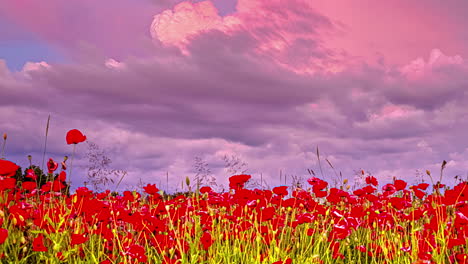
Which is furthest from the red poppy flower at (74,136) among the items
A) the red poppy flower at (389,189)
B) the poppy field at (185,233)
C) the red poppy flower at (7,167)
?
the red poppy flower at (389,189)

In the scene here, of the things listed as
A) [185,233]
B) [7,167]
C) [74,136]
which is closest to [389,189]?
[185,233]

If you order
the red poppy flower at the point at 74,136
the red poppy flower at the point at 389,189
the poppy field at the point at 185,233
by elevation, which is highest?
the red poppy flower at the point at 74,136

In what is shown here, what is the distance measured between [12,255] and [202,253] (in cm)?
174

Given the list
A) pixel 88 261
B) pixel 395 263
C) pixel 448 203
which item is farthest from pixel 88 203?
pixel 448 203

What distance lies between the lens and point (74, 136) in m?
4.82

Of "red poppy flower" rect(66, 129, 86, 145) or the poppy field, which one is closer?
the poppy field

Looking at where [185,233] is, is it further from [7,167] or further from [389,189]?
[389,189]

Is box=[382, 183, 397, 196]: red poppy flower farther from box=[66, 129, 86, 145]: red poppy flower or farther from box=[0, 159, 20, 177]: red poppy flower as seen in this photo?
box=[0, 159, 20, 177]: red poppy flower

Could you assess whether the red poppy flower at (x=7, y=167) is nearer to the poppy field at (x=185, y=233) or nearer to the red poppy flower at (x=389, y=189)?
the poppy field at (x=185, y=233)

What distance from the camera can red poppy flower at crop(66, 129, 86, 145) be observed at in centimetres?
479

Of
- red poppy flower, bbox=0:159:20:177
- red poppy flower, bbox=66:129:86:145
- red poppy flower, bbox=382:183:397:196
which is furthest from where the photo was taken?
red poppy flower, bbox=382:183:397:196

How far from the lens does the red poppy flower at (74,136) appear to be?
15.7 feet

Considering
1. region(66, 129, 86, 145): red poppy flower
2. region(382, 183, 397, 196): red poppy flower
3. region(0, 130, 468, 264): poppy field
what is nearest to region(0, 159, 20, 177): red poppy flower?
region(0, 130, 468, 264): poppy field

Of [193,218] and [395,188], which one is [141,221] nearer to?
[193,218]
